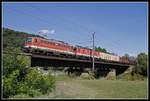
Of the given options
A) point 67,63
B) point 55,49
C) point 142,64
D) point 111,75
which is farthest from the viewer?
point 111,75

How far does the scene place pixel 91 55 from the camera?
72.8 meters

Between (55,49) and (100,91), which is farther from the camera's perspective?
(55,49)

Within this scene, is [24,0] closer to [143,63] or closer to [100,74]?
[143,63]

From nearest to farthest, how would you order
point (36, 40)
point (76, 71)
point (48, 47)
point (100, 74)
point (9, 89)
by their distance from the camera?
1. point (9, 89)
2. point (36, 40)
3. point (48, 47)
4. point (76, 71)
5. point (100, 74)

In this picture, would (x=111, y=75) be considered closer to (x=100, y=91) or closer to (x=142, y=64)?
(x=142, y=64)

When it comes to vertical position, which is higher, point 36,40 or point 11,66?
point 36,40

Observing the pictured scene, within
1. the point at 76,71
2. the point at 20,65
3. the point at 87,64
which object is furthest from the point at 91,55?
the point at 20,65

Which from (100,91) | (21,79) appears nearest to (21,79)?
(21,79)

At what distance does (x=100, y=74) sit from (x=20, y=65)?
70.5 metres

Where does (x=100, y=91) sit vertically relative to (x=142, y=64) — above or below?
below

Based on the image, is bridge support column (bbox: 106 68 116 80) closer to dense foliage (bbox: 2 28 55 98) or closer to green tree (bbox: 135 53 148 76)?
green tree (bbox: 135 53 148 76)

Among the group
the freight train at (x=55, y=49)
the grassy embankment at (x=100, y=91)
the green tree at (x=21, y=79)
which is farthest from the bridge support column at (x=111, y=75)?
the green tree at (x=21, y=79)

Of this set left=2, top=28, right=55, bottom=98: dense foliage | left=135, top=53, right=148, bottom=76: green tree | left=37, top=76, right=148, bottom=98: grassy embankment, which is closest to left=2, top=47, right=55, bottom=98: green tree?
left=2, top=28, right=55, bottom=98: dense foliage

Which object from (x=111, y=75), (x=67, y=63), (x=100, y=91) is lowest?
(x=100, y=91)
